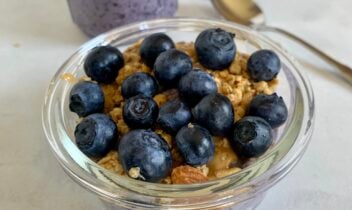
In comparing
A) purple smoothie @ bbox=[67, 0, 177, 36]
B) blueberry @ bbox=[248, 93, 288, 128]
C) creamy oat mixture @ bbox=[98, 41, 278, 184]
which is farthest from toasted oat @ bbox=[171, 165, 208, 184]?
purple smoothie @ bbox=[67, 0, 177, 36]

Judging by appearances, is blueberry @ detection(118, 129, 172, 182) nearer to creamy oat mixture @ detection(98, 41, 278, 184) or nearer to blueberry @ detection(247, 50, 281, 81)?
creamy oat mixture @ detection(98, 41, 278, 184)

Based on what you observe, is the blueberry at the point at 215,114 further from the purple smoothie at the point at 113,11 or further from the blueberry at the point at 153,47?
the purple smoothie at the point at 113,11

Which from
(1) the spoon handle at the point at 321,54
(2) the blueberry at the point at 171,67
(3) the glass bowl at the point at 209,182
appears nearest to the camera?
(3) the glass bowl at the point at 209,182

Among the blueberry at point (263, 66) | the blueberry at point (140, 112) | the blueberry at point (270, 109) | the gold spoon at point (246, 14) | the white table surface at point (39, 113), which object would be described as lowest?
the white table surface at point (39, 113)

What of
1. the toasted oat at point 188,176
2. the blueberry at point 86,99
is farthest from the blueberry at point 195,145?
the blueberry at point 86,99

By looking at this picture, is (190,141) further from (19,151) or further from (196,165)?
(19,151)

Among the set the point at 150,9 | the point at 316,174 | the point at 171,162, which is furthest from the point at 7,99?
the point at 316,174

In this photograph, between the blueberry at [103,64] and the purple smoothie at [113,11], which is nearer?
the blueberry at [103,64]
